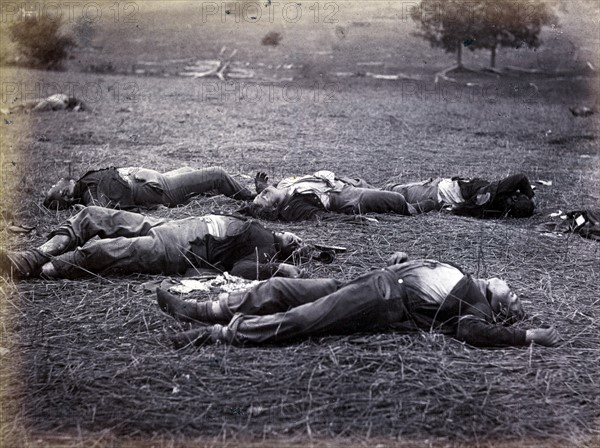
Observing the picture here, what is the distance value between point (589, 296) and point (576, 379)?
1.34 m

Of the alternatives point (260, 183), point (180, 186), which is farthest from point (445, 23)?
point (180, 186)

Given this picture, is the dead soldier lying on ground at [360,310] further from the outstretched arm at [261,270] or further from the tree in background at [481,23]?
the tree in background at [481,23]

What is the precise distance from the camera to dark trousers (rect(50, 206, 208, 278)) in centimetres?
459

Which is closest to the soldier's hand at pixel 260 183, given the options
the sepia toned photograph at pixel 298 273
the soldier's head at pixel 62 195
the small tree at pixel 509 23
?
the sepia toned photograph at pixel 298 273

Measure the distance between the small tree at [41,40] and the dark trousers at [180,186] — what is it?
1037cm

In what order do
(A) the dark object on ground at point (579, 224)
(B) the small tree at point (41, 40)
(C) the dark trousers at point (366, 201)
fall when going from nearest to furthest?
(A) the dark object on ground at point (579, 224) < (C) the dark trousers at point (366, 201) < (B) the small tree at point (41, 40)

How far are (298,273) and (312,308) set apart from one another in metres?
0.85

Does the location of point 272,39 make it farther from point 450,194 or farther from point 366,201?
point 366,201

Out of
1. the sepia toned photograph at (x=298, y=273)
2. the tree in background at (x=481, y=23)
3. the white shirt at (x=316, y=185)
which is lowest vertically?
the sepia toned photograph at (x=298, y=273)

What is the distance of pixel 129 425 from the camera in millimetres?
2941

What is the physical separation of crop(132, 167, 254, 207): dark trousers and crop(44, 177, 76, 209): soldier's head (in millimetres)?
599

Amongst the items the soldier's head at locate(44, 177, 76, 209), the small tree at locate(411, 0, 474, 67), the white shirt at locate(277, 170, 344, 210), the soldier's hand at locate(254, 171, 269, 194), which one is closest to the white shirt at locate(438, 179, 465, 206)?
the white shirt at locate(277, 170, 344, 210)

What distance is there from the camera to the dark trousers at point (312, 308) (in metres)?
3.61

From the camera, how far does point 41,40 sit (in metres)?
16.7
